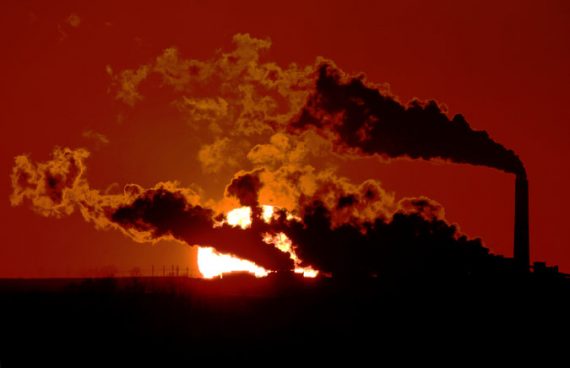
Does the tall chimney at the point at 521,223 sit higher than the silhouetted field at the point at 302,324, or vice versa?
the tall chimney at the point at 521,223

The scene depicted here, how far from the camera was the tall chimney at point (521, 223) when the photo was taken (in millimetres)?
58969

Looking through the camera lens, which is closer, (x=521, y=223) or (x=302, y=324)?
(x=302, y=324)

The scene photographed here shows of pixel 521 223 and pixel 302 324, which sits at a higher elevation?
pixel 521 223

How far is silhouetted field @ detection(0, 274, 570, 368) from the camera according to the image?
48.4 m

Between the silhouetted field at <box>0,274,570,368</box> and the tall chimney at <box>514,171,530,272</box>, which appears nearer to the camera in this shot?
the silhouetted field at <box>0,274,570,368</box>

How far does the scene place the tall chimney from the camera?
59.0 metres

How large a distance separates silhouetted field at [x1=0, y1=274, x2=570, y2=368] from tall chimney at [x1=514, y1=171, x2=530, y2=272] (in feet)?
8.93

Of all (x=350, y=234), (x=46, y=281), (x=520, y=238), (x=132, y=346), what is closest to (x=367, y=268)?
(x=350, y=234)

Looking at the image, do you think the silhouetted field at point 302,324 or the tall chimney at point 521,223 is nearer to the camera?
the silhouetted field at point 302,324

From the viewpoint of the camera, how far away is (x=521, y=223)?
196 feet

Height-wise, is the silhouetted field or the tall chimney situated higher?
the tall chimney

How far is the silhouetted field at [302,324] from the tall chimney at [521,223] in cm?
272

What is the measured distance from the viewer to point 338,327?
2090 inches

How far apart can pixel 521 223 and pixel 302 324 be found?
15.1 m
